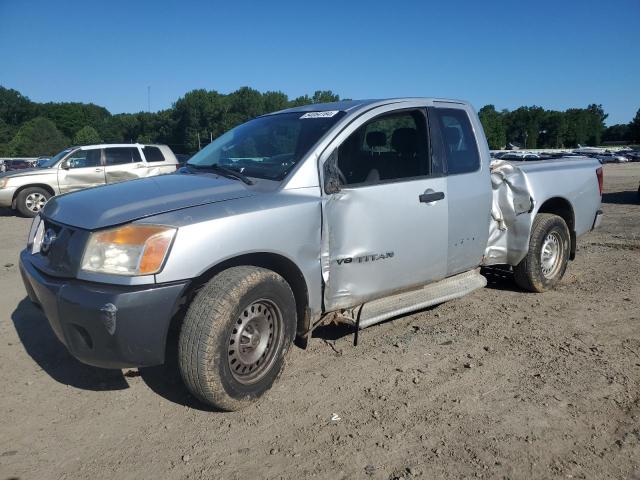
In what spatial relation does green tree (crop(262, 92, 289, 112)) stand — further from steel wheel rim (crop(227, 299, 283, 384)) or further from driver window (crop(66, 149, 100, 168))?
steel wheel rim (crop(227, 299, 283, 384))

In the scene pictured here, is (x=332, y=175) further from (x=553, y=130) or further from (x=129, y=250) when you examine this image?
(x=553, y=130)

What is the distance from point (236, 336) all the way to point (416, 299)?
1.60m

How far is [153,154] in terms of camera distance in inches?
544

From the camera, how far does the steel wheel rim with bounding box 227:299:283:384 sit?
9.75 ft

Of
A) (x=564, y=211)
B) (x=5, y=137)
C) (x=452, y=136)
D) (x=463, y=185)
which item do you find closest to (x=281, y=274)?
(x=463, y=185)

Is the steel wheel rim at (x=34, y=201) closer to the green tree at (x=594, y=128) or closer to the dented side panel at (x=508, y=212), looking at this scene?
the dented side panel at (x=508, y=212)

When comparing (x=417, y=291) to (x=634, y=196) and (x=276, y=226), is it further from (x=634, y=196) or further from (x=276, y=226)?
(x=634, y=196)

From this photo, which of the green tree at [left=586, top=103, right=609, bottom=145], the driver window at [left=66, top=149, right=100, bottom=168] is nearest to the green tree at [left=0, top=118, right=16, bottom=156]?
the driver window at [left=66, top=149, right=100, bottom=168]

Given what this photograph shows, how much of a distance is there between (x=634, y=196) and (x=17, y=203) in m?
17.5

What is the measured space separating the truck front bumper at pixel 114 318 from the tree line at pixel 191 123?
128ft

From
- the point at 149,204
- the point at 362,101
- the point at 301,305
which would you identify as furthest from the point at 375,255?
the point at 149,204

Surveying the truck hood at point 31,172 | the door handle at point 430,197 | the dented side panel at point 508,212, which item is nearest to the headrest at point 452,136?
the door handle at point 430,197

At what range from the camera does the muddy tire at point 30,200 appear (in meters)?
12.0

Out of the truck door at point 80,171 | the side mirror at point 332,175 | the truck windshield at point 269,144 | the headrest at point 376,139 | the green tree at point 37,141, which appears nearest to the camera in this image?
the side mirror at point 332,175
